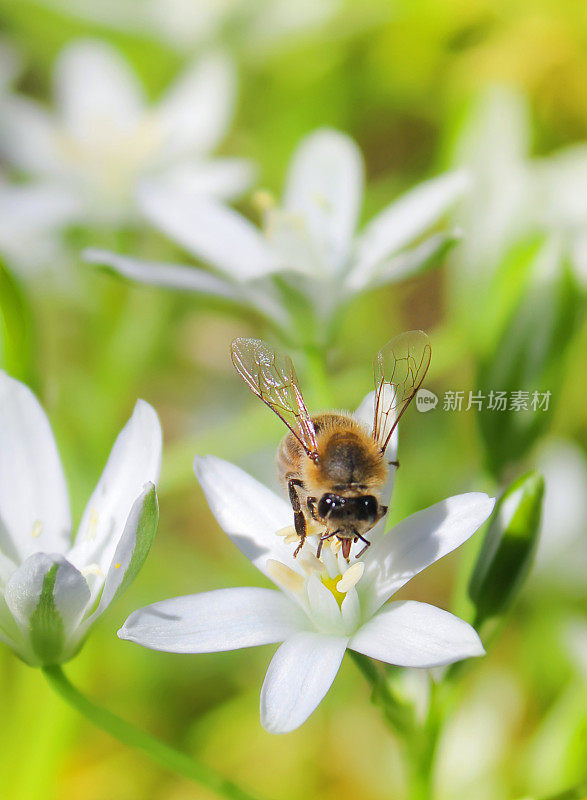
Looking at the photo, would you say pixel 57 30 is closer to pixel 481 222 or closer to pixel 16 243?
pixel 16 243

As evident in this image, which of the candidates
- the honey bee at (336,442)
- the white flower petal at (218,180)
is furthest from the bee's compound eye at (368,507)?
the white flower petal at (218,180)

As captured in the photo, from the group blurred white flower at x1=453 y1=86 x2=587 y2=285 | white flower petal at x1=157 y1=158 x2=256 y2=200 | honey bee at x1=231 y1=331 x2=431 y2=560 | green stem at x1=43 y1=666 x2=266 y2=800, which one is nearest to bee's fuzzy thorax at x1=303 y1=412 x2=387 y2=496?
honey bee at x1=231 y1=331 x2=431 y2=560

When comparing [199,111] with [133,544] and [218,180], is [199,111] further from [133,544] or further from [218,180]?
[133,544]

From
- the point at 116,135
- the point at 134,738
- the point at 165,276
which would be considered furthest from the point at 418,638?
the point at 116,135

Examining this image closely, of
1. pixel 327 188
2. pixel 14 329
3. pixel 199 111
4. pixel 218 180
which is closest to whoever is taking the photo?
pixel 14 329

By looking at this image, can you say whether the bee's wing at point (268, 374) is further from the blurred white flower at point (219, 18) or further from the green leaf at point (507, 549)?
the blurred white flower at point (219, 18)

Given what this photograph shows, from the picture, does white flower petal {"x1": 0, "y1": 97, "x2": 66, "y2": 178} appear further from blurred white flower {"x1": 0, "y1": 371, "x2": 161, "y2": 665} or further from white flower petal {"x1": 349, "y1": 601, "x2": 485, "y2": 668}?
white flower petal {"x1": 349, "y1": 601, "x2": 485, "y2": 668}

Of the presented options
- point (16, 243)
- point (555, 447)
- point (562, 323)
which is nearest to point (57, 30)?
point (16, 243)
